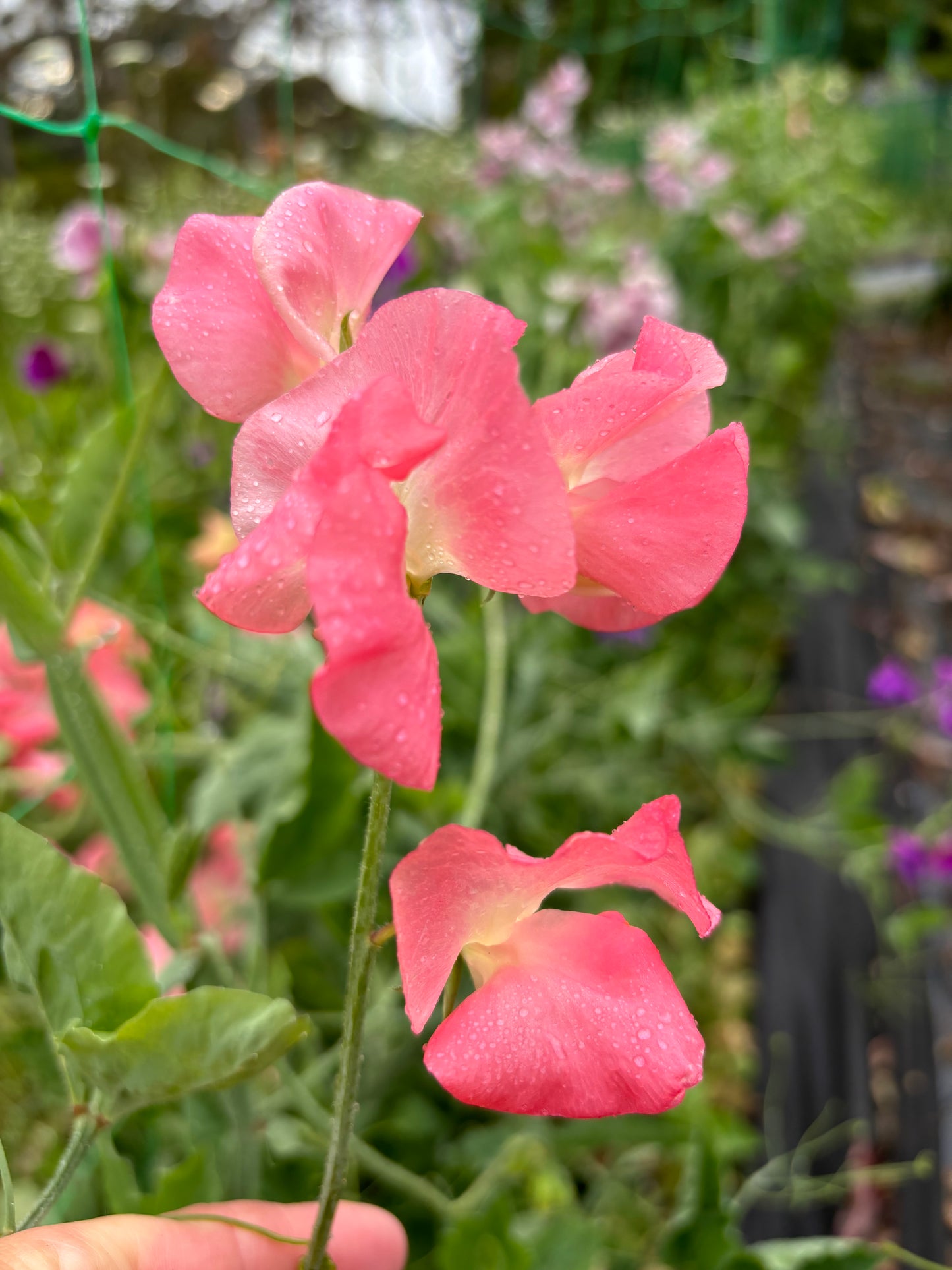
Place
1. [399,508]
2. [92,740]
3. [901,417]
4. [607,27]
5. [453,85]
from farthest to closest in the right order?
[607,27]
[901,417]
[453,85]
[92,740]
[399,508]

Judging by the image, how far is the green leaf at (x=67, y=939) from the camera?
0.84ft

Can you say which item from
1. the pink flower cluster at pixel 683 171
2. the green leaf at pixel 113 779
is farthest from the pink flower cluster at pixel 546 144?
the green leaf at pixel 113 779

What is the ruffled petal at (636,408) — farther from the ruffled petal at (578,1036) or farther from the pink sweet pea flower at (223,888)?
the pink sweet pea flower at (223,888)

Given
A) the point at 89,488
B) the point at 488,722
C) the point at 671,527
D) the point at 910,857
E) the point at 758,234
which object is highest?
the point at 671,527

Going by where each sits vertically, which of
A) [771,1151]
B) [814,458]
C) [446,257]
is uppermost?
[446,257]

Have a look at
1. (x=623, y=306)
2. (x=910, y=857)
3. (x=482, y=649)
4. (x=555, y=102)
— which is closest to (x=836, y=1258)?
(x=482, y=649)

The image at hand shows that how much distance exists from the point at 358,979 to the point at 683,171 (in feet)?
6.90

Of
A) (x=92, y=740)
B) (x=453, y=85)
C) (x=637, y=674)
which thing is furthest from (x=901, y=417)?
(x=92, y=740)

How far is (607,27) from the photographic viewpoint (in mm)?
4199

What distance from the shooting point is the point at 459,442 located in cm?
21

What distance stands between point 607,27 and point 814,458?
261 cm

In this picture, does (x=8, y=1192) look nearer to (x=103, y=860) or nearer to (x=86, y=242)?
(x=103, y=860)

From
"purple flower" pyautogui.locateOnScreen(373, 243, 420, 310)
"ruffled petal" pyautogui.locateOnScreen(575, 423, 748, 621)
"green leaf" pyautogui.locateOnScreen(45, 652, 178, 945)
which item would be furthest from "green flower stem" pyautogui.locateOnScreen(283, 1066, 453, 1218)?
"purple flower" pyautogui.locateOnScreen(373, 243, 420, 310)

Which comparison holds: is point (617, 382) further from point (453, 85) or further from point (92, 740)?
point (453, 85)
